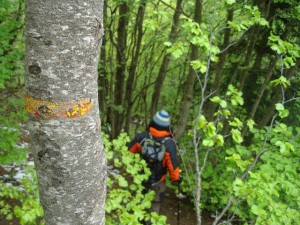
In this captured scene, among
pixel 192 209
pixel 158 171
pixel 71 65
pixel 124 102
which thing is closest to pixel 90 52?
pixel 71 65

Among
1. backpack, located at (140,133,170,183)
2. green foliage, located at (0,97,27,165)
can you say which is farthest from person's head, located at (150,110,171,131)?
green foliage, located at (0,97,27,165)

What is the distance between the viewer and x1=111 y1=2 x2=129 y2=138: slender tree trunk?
7.39 meters

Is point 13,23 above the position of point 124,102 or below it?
above

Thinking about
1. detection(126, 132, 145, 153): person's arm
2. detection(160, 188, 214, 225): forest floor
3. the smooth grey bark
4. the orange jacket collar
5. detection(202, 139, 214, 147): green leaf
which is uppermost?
the smooth grey bark

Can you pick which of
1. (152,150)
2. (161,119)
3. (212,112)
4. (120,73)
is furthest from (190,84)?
(120,73)

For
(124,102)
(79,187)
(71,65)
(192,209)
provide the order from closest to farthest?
(71,65), (79,187), (192,209), (124,102)

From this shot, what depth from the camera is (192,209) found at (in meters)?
6.43

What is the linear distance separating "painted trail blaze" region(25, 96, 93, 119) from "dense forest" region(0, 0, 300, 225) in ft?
1.01

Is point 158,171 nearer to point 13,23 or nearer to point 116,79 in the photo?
point 13,23

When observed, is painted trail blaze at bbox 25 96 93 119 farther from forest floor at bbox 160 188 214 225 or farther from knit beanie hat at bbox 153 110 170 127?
forest floor at bbox 160 188 214 225

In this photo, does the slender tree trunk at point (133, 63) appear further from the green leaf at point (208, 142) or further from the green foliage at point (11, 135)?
the green leaf at point (208, 142)

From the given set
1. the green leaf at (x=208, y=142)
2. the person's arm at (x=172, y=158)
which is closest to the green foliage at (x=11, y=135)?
the person's arm at (x=172, y=158)

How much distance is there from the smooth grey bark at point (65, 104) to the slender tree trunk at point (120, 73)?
20.1ft

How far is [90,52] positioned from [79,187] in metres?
0.54
